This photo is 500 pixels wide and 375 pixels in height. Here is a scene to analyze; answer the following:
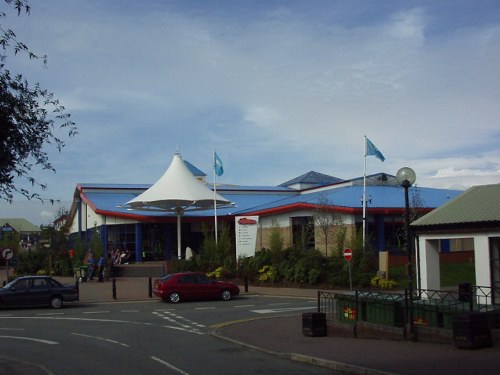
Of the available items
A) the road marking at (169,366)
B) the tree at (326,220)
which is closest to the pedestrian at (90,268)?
the tree at (326,220)

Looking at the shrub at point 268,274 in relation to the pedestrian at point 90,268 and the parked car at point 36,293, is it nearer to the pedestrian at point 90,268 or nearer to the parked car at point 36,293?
the pedestrian at point 90,268

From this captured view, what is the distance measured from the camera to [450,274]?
35719mm

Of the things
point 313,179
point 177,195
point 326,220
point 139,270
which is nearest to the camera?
point 326,220

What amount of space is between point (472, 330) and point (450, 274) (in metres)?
24.2

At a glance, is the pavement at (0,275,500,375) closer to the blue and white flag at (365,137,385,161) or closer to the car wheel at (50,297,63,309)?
the car wheel at (50,297,63,309)

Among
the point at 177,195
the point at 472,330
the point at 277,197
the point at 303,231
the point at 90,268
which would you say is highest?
the point at 277,197

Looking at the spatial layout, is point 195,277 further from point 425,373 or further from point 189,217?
point 189,217

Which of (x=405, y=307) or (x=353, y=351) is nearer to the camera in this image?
(x=353, y=351)

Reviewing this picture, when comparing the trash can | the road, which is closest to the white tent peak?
the road

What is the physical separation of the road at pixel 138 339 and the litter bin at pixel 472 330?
10.1ft

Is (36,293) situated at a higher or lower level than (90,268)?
lower

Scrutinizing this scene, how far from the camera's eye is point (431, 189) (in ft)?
184

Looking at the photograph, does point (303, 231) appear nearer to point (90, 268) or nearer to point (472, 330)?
point (90, 268)

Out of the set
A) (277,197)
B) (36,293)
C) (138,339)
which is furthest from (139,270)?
(138,339)
